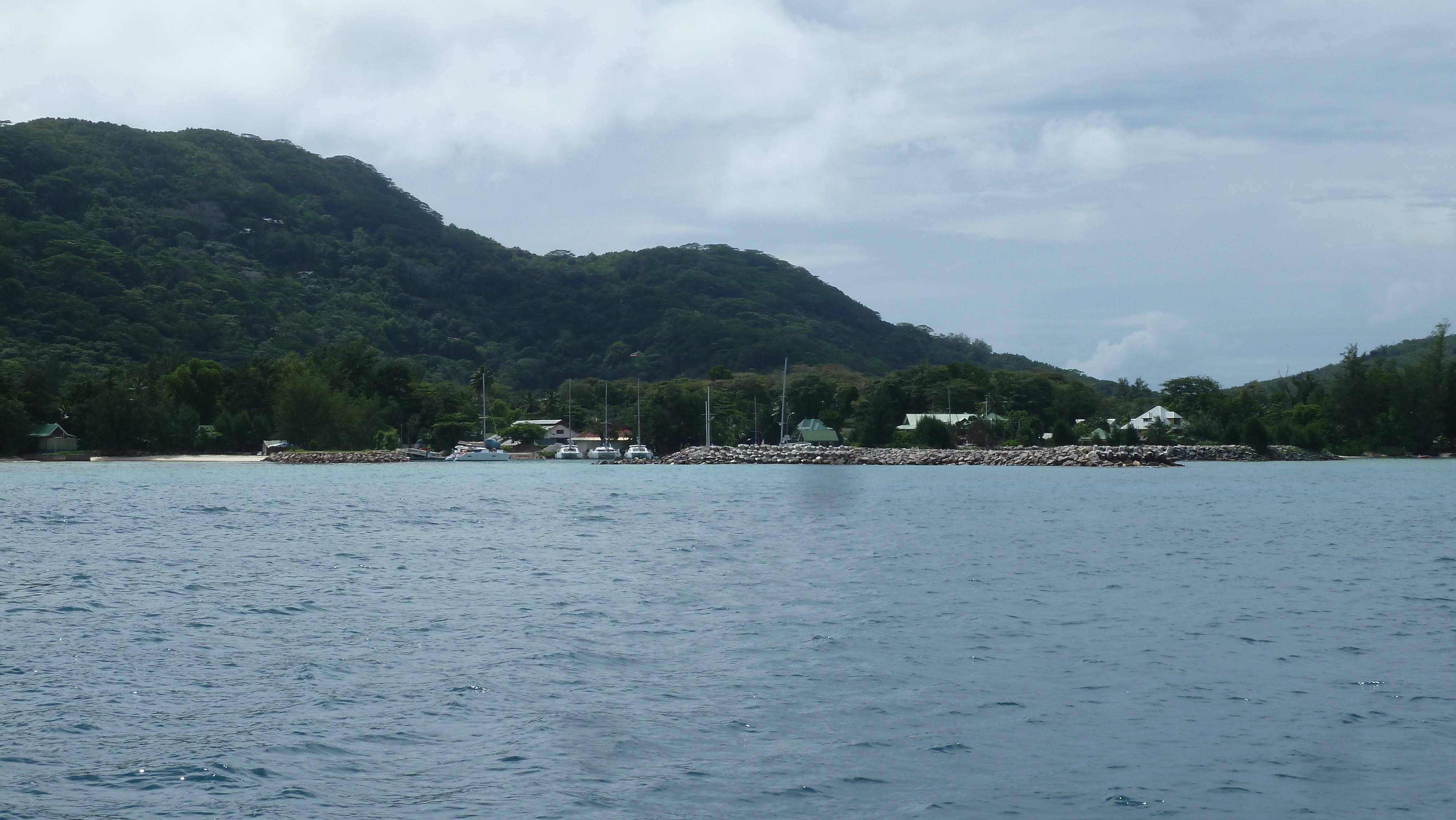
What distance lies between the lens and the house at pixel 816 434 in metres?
106

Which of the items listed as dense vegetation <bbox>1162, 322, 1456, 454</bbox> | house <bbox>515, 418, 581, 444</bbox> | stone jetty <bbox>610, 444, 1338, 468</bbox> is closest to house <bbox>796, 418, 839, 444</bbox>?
stone jetty <bbox>610, 444, 1338, 468</bbox>

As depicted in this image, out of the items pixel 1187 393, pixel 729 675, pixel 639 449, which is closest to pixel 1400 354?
pixel 1187 393

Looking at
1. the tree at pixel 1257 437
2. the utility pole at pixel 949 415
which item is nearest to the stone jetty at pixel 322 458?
the utility pole at pixel 949 415

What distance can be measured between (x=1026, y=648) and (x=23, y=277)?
130851 millimetres

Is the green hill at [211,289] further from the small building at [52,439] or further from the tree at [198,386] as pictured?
the small building at [52,439]

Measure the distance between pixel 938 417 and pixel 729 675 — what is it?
92.3 metres

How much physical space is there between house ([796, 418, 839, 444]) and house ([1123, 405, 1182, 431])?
2672 cm

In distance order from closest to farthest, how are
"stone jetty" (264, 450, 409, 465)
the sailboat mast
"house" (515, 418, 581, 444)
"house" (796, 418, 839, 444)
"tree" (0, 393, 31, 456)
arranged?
"tree" (0, 393, 31, 456)
"stone jetty" (264, 450, 409, 465)
the sailboat mast
"house" (796, 418, 839, 444)
"house" (515, 418, 581, 444)

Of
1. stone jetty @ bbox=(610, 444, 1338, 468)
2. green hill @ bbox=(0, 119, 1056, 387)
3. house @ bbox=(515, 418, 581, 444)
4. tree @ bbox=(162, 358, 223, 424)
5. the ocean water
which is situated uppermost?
green hill @ bbox=(0, 119, 1056, 387)

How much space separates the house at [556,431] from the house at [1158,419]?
5871 centimetres

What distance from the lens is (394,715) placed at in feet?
30.8

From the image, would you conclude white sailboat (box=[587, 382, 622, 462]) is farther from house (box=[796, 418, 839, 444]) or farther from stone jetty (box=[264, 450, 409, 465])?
stone jetty (box=[264, 450, 409, 465])

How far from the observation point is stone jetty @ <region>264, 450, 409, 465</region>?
84.8 metres

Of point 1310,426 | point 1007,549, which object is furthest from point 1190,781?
point 1310,426
